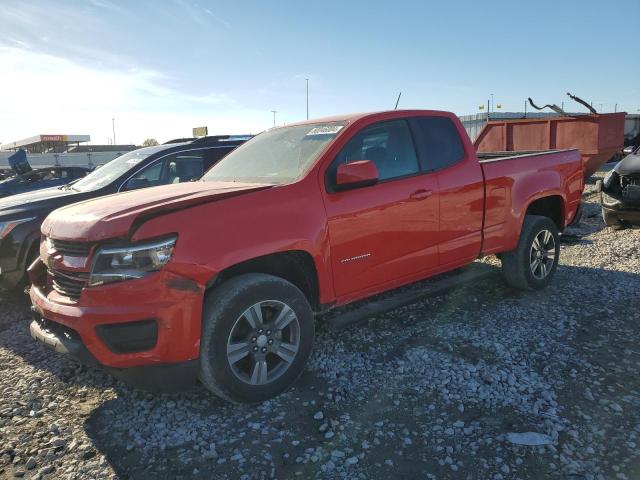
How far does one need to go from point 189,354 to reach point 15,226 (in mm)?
3403

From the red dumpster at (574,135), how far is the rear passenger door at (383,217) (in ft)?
26.9

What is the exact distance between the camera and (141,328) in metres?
2.73

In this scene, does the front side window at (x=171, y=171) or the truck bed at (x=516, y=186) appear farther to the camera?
the front side window at (x=171, y=171)

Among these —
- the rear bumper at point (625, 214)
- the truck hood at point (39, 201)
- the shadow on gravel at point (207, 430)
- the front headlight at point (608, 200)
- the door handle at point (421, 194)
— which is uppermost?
the door handle at point (421, 194)

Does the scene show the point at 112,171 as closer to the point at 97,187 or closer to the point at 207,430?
the point at 97,187

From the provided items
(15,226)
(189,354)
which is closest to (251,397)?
(189,354)

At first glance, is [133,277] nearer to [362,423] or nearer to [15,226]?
[362,423]

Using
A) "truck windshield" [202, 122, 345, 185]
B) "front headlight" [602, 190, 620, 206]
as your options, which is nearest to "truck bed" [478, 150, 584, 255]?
"truck windshield" [202, 122, 345, 185]

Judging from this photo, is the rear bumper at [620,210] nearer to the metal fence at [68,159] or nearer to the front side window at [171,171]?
the front side window at [171,171]

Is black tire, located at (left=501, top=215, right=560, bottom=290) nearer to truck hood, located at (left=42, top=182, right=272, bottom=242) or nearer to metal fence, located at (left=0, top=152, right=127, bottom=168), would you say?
truck hood, located at (left=42, top=182, right=272, bottom=242)

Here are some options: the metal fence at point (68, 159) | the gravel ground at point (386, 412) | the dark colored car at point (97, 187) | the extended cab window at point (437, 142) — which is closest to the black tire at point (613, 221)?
the gravel ground at point (386, 412)

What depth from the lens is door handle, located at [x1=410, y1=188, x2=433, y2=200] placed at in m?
3.91

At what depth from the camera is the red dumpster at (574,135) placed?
37.5 ft

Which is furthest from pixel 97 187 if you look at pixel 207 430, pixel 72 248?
pixel 207 430
